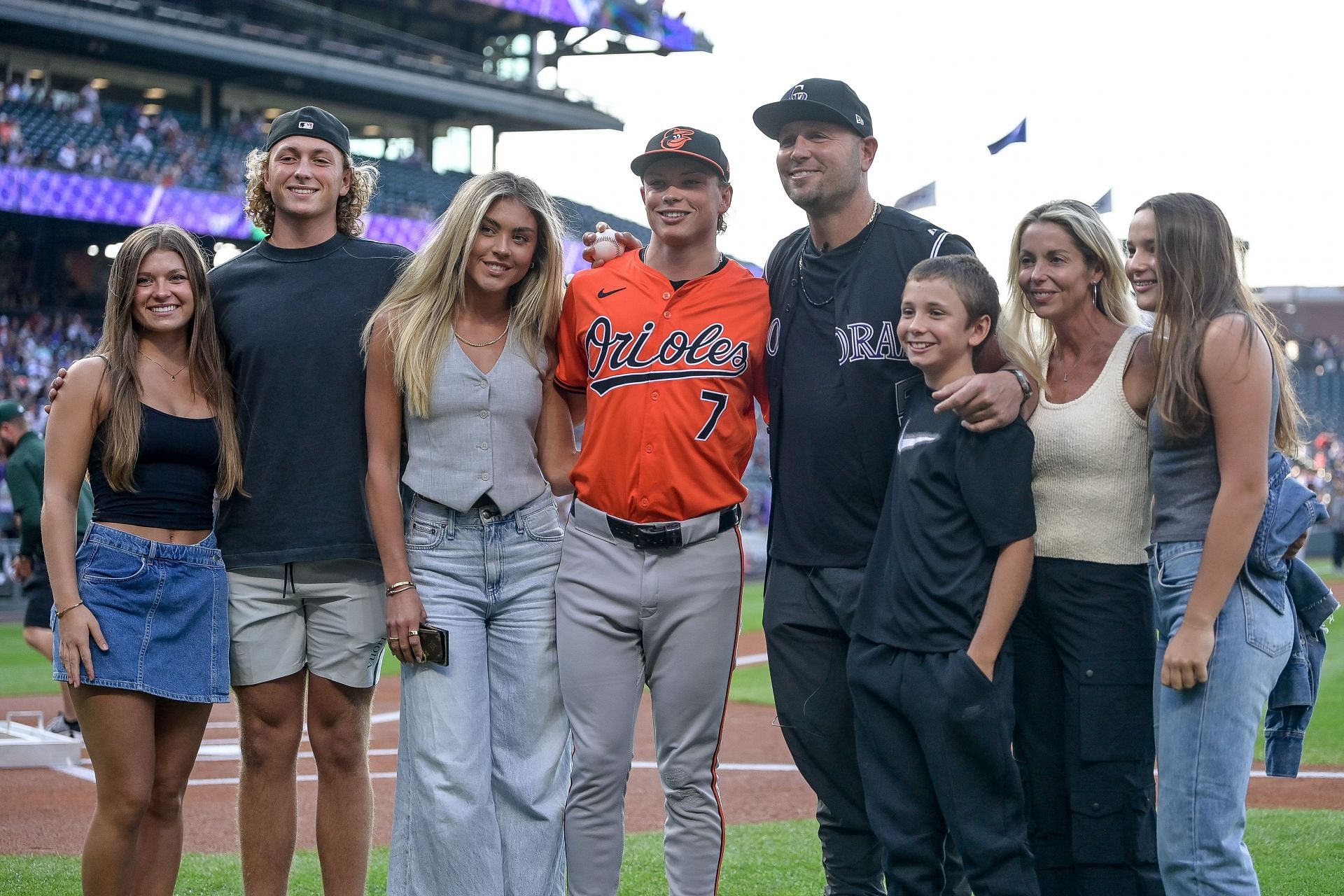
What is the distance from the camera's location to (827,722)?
370cm

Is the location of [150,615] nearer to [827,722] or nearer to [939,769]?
[827,722]

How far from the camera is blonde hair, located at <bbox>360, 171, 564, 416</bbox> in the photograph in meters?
3.73

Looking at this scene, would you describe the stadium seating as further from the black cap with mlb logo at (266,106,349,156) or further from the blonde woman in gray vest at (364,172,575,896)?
the blonde woman in gray vest at (364,172,575,896)

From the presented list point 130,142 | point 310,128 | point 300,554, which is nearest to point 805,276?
point 310,128

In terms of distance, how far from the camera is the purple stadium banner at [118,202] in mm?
25703

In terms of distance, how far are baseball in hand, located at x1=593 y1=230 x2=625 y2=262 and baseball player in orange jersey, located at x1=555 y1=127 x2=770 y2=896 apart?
14.0 inches

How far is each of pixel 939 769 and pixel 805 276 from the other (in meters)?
1.50

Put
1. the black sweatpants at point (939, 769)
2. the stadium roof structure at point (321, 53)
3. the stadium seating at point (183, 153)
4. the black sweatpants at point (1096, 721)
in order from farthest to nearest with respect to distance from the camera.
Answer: the stadium roof structure at point (321, 53)
the stadium seating at point (183, 153)
the black sweatpants at point (1096, 721)
the black sweatpants at point (939, 769)

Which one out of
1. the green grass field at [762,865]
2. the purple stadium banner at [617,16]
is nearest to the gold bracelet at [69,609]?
the green grass field at [762,865]

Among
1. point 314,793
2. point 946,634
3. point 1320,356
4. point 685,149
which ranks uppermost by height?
point 685,149

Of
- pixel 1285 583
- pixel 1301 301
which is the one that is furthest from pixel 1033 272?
pixel 1301 301

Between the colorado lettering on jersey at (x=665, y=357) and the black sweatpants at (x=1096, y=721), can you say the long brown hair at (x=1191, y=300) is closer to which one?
the black sweatpants at (x=1096, y=721)

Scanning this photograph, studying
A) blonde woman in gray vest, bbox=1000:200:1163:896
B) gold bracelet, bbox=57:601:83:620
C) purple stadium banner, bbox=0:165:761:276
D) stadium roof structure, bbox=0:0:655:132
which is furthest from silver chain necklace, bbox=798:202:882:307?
stadium roof structure, bbox=0:0:655:132

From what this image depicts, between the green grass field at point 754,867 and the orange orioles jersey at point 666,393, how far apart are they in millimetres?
2226
